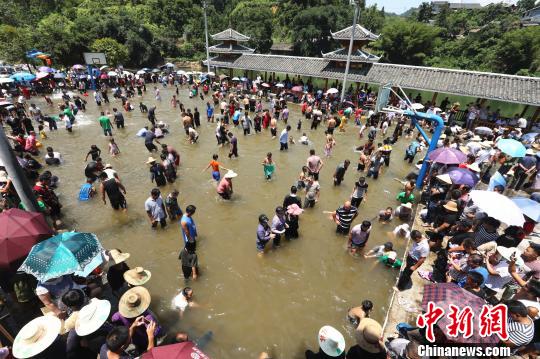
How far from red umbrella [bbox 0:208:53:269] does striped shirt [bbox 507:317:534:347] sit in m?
7.87

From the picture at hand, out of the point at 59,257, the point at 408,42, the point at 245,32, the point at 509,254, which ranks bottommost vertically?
the point at 509,254

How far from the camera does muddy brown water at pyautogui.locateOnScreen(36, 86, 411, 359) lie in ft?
18.1

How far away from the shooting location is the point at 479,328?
11.5 feet

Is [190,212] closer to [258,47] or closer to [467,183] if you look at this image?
[467,183]

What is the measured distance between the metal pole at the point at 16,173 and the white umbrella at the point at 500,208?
31.5 ft

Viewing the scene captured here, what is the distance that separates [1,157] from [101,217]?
149 inches

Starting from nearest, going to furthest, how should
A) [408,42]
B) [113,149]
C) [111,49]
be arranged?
[113,149]
[111,49]
[408,42]

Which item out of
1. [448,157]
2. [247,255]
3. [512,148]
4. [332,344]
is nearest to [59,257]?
[247,255]

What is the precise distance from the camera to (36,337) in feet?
11.5

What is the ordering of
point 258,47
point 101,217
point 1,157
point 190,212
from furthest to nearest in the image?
point 258,47, point 101,217, point 190,212, point 1,157

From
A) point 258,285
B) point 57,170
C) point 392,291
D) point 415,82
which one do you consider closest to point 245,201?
point 258,285

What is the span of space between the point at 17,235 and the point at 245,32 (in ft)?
166

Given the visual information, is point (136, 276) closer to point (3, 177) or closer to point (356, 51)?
point (3, 177)

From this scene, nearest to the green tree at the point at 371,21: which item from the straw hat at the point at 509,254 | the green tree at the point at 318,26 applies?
the green tree at the point at 318,26
